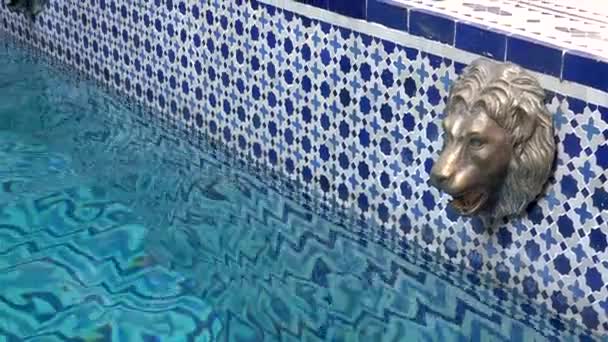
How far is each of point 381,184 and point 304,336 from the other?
542mm

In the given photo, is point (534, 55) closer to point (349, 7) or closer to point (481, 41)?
point (481, 41)

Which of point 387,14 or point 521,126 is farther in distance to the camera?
point 387,14

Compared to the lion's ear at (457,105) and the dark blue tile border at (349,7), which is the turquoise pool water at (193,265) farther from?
the dark blue tile border at (349,7)

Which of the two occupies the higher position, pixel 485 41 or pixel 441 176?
pixel 485 41

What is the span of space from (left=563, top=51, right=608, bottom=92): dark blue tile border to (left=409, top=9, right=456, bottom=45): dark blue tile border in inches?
12.9

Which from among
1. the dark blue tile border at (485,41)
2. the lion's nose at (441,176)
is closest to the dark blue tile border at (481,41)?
the dark blue tile border at (485,41)

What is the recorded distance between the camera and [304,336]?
2.16 metres

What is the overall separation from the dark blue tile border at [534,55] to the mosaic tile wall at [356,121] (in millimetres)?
59

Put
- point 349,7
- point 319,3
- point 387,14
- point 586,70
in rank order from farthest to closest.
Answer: point 319,3 < point 349,7 < point 387,14 < point 586,70

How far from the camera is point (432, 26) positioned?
222 centimetres

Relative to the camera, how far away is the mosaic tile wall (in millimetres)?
2016

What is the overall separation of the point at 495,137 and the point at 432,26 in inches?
14.6

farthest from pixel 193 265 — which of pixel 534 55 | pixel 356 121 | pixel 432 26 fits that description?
pixel 534 55

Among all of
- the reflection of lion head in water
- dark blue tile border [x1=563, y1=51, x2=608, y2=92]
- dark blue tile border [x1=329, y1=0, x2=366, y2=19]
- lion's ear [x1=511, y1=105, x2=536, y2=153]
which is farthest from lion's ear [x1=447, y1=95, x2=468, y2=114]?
dark blue tile border [x1=329, y1=0, x2=366, y2=19]
